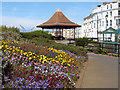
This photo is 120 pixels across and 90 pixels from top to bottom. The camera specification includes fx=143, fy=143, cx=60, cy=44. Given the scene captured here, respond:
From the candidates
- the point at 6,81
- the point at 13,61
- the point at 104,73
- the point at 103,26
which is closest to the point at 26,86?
the point at 6,81

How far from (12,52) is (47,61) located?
4.69ft

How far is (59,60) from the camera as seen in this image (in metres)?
6.20

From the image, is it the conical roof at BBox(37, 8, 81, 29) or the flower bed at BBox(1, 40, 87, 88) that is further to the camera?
the conical roof at BBox(37, 8, 81, 29)

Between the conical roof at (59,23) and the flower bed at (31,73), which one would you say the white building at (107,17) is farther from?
the flower bed at (31,73)

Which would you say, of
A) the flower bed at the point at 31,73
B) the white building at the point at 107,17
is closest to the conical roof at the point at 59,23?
the white building at the point at 107,17

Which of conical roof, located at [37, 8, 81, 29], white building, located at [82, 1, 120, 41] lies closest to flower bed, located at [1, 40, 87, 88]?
conical roof, located at [37, 8, 81, 29]

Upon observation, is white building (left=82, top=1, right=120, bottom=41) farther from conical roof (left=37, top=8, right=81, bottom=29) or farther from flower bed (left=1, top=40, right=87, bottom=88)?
flower bed (left=1, top=40, right=87, bottom=88)

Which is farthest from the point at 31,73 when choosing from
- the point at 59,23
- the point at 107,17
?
the point at 107,17

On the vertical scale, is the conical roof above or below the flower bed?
above

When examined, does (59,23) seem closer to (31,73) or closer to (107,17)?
(31,73)

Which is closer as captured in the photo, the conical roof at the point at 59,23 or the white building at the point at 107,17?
the conical roof at the point at 59,23

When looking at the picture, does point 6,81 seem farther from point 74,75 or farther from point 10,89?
point 74,75

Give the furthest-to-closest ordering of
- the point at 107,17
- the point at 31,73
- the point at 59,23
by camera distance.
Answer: the point at 107,17 < the point at 59,23 < the point at 31,73

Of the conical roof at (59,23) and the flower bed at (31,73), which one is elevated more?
the conical roof at (59,23)
